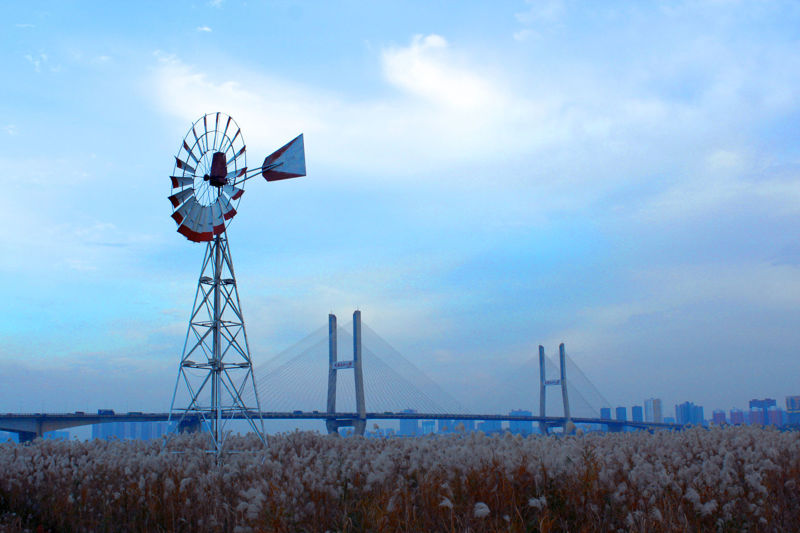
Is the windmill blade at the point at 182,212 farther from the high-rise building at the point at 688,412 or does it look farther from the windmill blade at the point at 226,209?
the high-rise building at the point at 688,412

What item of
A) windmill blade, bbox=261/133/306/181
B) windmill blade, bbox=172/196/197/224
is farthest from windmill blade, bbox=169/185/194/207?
windmill blade, bbox=261/133/306/181

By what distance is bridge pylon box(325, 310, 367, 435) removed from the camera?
2196 inches

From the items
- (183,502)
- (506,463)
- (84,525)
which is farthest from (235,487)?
(506,463)

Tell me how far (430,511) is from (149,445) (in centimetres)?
1066

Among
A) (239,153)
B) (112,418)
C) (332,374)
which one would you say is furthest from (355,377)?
(239,153)

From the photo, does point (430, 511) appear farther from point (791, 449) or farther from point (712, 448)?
point (791, 449)

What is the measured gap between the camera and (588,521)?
7.65m

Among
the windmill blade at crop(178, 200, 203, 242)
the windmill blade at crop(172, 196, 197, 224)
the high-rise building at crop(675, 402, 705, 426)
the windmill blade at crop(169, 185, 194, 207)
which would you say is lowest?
the high-rise building at crop(675, 402, 705, 426)

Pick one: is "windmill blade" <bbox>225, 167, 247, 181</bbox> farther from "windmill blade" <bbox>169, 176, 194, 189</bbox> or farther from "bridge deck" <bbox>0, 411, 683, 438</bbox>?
"bridge deck" <bbox>0, 411, 683, 438</bbox>

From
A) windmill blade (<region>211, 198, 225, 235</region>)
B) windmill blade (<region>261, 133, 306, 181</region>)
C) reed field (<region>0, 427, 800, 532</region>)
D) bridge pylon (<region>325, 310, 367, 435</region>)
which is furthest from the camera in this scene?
bridge pylon (<region>325, 310, 367, 435</region>)

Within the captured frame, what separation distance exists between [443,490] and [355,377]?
49442 millimetres

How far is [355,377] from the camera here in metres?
57.3

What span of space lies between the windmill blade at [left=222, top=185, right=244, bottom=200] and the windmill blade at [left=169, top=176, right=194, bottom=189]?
35.5 inches

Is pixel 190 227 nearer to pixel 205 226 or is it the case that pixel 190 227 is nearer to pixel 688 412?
pixel 205 226
